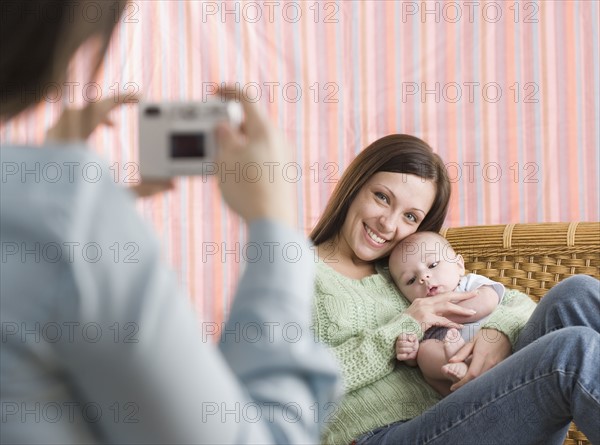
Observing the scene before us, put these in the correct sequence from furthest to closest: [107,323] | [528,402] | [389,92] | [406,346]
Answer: [389,92], [406,346], [528,402], [107,323]

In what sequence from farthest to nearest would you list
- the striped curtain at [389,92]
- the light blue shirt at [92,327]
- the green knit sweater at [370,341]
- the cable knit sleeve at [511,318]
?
the striped curtain at [389,92] < the cable knit sleeve at [511,318] < the green knit sweater at [370,341] < the light blue shirt at [92,327]

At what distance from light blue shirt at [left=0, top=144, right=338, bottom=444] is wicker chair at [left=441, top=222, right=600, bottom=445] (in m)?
1.43

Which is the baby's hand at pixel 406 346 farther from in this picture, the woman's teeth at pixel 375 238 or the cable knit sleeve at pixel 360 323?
the woman's teeth at pixel 375 238

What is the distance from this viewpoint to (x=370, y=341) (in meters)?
1.52

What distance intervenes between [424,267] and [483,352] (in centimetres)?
21

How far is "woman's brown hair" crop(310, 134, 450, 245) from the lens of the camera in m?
1.71

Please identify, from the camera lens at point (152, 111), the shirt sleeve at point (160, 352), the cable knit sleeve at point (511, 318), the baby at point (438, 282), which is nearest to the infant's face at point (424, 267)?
the baby at point (438, 282)

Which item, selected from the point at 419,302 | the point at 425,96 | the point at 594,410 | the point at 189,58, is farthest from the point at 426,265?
the point at 189,58

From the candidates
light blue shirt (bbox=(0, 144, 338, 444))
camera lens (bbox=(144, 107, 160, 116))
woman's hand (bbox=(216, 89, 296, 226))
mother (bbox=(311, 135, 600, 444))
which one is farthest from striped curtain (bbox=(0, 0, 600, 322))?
light blue shirt (bbox=(0, 144, 338, 444))

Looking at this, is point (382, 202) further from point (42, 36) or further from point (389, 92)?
point (42, 36)

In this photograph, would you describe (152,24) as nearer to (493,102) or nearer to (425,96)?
(425,96)

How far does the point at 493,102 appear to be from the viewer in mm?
2557

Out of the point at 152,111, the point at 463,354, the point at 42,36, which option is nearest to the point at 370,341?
the point at 463,354

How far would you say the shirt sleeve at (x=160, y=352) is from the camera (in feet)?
1.30
